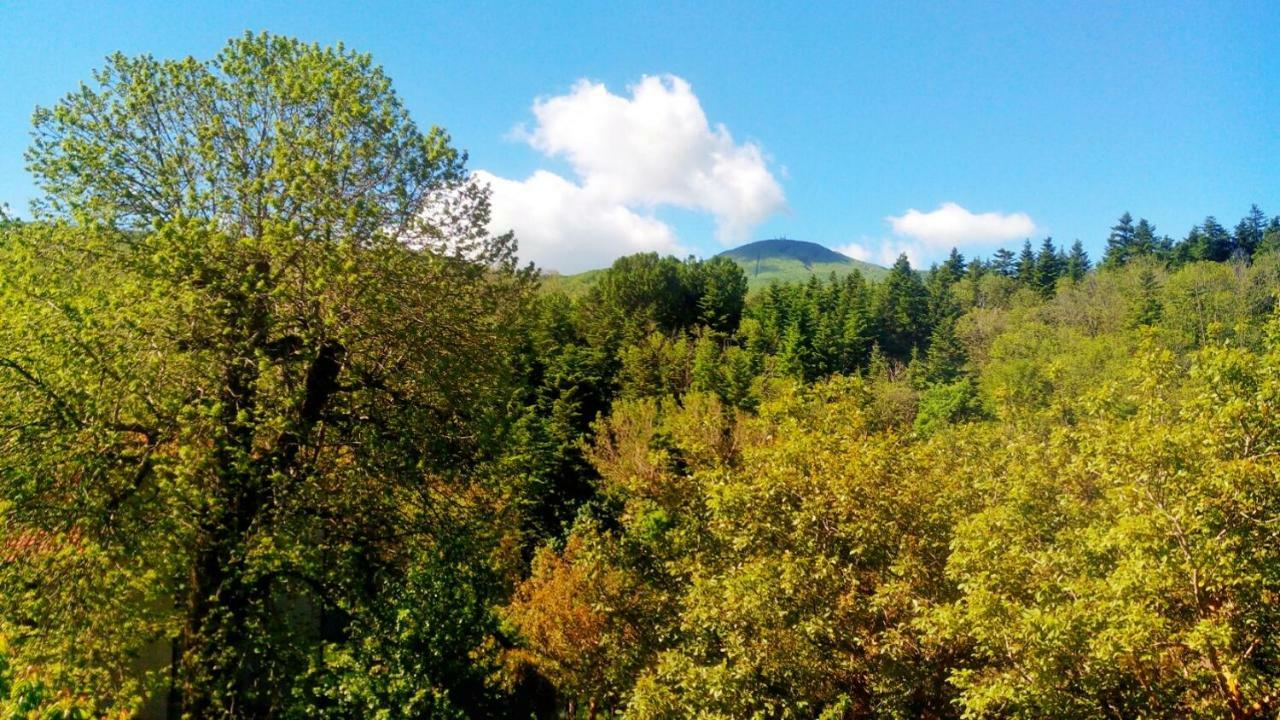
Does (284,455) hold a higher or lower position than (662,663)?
higher

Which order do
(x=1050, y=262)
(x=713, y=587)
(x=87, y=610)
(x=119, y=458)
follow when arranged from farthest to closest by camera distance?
1. (x=1050, y=262)
2. (x=713, y=587)
3. (x=119, y=458)
4. (x=87, y=610)

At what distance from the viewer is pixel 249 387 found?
971cm

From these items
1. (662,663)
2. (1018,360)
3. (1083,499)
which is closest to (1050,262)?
(1018,360)

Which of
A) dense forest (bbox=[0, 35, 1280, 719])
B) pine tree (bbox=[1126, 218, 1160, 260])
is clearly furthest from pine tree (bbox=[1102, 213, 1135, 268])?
dense forest (bbox=[0, 35, 1280, 719])

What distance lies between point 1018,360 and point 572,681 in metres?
56.0

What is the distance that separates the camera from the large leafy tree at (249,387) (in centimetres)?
843

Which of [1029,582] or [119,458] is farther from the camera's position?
[1029,582]

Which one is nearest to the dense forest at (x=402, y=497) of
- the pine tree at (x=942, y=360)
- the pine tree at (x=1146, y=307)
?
the pine tree at (x=942, y=360)

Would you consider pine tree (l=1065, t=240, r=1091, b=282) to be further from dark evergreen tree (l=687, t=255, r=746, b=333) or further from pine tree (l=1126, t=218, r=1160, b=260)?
dark evergreen tree (l=687, t=255, r=746, b=333)

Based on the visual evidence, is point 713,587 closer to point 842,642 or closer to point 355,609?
point 842,642

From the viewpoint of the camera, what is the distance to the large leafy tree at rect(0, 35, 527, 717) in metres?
8.43

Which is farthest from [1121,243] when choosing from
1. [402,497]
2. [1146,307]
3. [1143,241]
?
[402,497]

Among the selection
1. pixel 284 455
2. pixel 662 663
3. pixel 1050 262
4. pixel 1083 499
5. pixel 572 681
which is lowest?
pixel 572 681

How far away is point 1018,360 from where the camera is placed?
200ft
